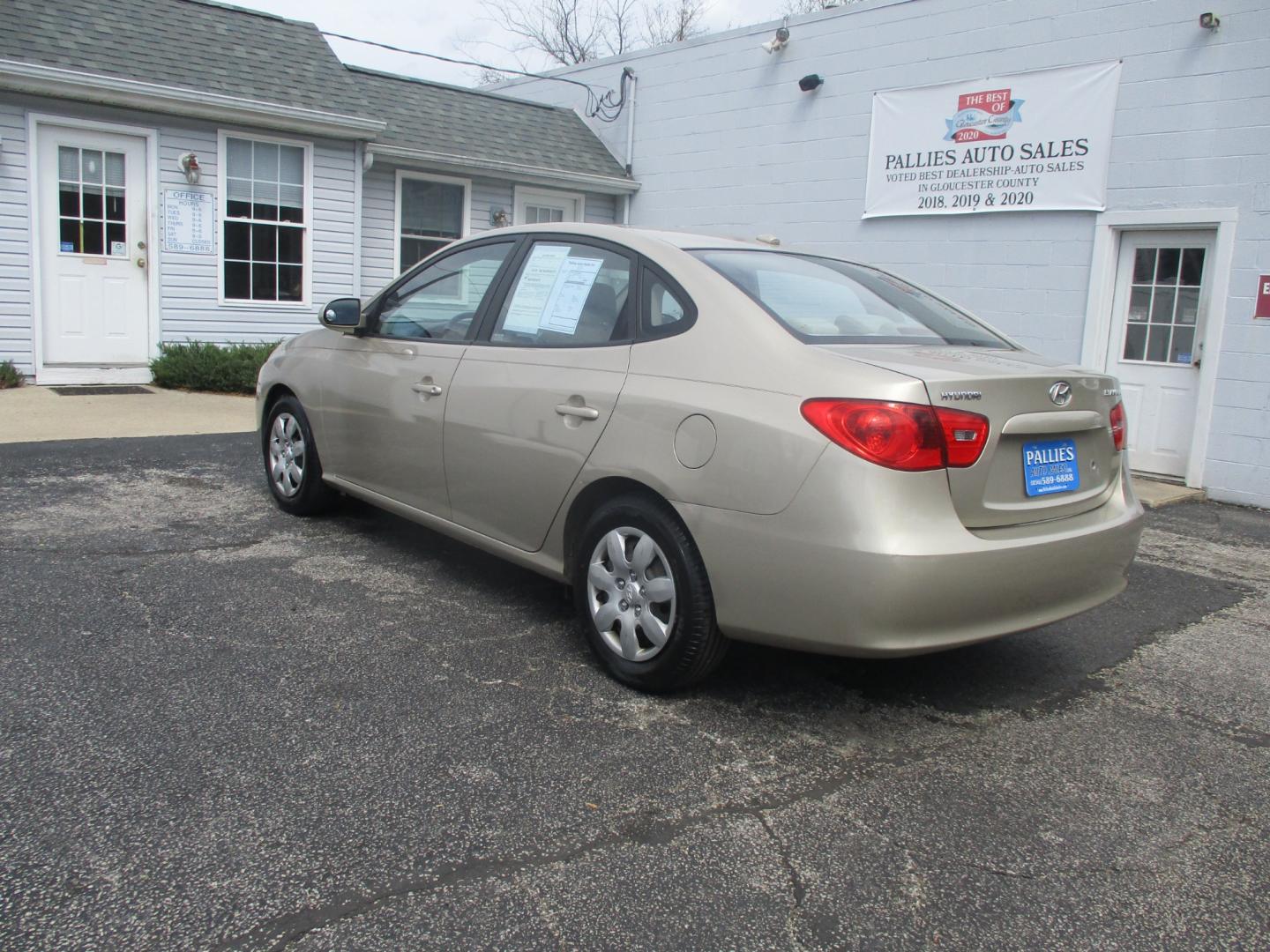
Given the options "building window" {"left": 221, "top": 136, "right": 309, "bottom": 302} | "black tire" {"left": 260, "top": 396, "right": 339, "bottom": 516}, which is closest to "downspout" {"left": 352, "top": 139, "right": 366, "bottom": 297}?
"building window" {"left": 221, "top": 136, "right": 309, "bottom": 302}

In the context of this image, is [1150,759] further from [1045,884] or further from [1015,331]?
[1015,331]

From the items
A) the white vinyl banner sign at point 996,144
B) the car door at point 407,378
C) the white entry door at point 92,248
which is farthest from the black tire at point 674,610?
the white entry door at point 92,248

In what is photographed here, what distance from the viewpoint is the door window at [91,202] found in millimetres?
9891

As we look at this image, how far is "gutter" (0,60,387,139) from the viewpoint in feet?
30.3

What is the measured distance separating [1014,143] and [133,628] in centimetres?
848

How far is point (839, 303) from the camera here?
3672 millimetres

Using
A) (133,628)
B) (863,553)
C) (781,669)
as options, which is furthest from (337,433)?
(863,553)

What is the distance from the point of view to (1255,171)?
26.2 feet

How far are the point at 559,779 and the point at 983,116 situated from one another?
28.6 ft

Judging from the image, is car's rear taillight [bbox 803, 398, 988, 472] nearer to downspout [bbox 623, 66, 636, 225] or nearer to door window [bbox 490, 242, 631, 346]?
door window [bbox 490, 242, 631, 346]

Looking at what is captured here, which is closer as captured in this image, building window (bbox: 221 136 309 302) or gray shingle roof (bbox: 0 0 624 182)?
gray shingle roof (bbox: 0 0 624 182)

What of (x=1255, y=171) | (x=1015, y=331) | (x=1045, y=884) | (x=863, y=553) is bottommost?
(x=1045, y=884)

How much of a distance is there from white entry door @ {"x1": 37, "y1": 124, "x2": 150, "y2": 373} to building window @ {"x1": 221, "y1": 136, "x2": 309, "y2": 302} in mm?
845

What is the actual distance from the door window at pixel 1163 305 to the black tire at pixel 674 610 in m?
6.81
